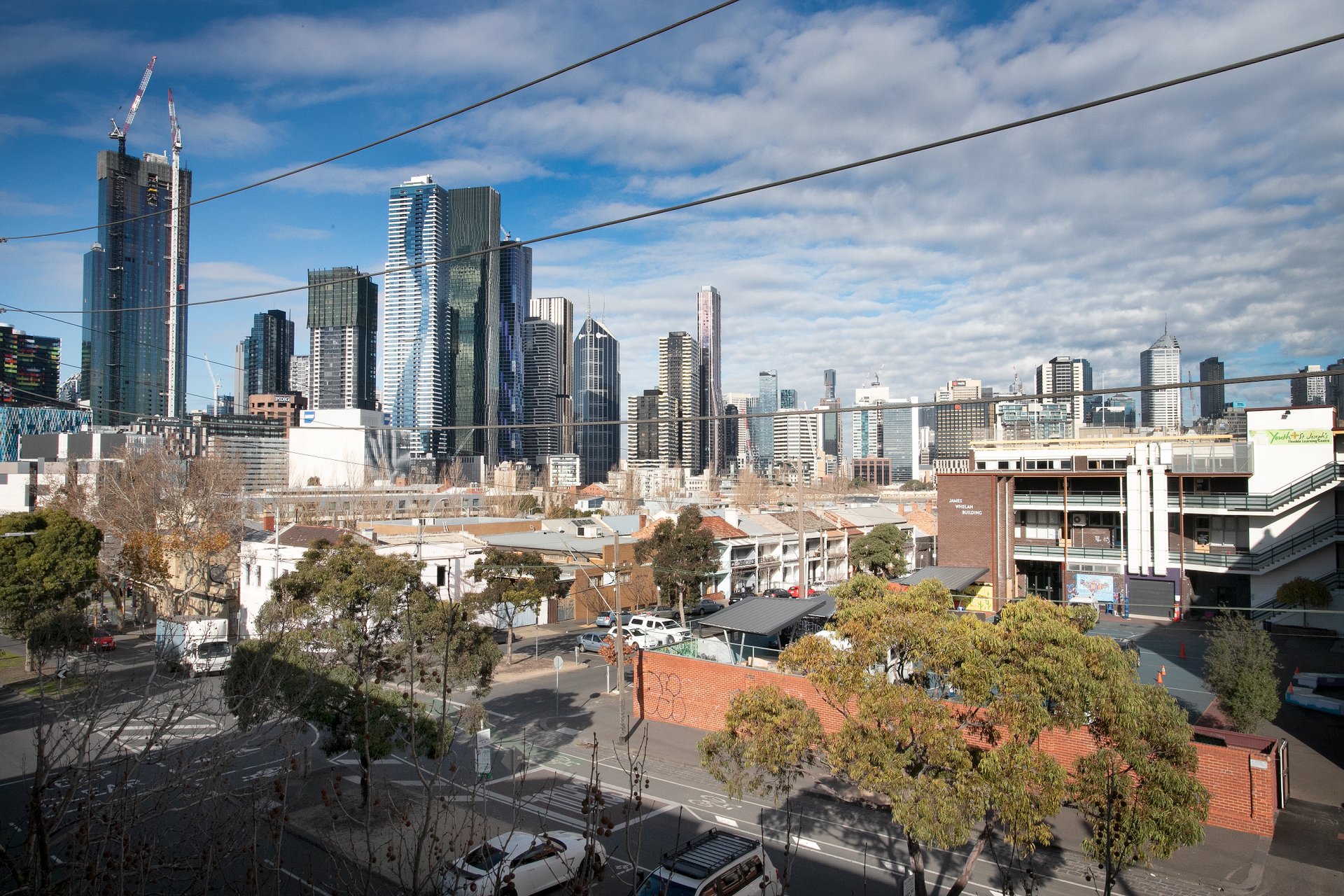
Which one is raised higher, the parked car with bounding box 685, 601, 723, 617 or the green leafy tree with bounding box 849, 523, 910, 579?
the green leafy tree with bounding box 849, 523, 910, 579

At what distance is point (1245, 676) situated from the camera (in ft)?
50.2

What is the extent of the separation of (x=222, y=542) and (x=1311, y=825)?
3581 cm

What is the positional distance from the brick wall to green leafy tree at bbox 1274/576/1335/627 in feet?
60.3

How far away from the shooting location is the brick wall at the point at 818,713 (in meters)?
12.9

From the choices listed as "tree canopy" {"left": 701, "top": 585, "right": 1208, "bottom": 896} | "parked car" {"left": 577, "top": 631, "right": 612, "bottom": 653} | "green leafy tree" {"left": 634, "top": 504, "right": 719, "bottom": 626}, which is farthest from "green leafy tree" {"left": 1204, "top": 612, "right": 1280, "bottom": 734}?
"green leafy tree" {"left": 634, "top": 504, "right": 719, "bottom": 626}

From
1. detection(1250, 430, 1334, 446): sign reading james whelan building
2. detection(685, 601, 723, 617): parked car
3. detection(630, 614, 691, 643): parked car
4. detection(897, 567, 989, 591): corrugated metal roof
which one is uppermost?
detection(1250, 430, 1334, 446): sign reading james whelan building

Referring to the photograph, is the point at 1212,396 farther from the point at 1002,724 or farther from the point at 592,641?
the point at 1002,724

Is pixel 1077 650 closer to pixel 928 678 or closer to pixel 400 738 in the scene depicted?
pixel 928 678

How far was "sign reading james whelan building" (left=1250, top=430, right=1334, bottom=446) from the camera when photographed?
30.2m

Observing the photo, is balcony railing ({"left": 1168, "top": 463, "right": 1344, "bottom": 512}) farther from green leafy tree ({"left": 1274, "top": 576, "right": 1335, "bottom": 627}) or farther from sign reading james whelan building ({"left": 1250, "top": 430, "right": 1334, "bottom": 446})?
green leafy tree ({"left": 1274, "top": 576, "right": 1335, "bottom": 627})

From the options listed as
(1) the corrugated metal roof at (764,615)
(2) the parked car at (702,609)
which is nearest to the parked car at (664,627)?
(1) the corrugated metal roof at (764,615)

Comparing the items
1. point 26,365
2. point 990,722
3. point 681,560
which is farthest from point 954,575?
point 26,365

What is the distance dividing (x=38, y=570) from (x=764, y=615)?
2238 cm

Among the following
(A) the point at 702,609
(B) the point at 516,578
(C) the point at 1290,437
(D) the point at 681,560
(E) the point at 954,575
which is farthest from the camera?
(A) the point at 702,609
